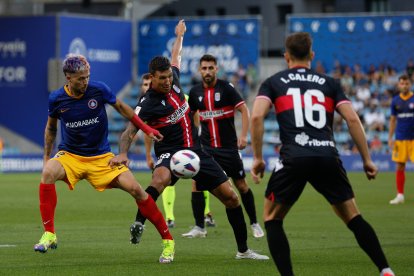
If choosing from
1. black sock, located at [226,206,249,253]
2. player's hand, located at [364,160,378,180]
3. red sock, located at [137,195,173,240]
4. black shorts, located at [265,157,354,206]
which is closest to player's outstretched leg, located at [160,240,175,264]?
red sock, located at [137,195,173,240]

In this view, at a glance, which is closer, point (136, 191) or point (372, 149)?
point (136, 191)

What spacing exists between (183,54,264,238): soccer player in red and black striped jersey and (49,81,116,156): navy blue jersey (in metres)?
2.97

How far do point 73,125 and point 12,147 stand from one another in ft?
103

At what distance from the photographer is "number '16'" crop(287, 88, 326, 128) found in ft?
27.6

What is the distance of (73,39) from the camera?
136 feet

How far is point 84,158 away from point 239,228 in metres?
1.94

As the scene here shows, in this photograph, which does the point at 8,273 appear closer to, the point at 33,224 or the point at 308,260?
the point at 308,260

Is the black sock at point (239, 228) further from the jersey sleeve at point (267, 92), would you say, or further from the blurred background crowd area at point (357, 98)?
the blurred background crowd area at point (357, 98)

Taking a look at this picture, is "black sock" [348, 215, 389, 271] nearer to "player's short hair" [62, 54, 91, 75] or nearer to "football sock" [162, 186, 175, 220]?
"player's short hair" [62, 54, 91, 75]

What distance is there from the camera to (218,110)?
14023 mm

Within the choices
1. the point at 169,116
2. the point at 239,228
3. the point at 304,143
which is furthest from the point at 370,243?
the point at 169,116

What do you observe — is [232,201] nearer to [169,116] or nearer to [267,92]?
[169,116]

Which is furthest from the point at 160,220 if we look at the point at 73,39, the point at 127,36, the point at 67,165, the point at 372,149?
the point at 127,36

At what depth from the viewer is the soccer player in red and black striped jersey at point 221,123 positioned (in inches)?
→ 548
